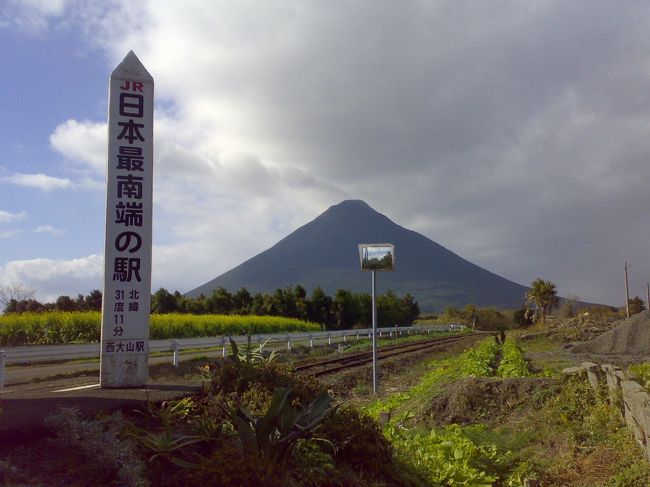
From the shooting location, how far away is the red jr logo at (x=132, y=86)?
8750 mm

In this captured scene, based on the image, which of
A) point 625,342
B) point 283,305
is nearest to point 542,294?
point 283,305

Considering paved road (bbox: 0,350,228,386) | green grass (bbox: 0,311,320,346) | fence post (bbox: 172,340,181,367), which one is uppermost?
green grass (bbox: 0,311,320,346)

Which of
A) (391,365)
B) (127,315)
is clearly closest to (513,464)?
(127,315)

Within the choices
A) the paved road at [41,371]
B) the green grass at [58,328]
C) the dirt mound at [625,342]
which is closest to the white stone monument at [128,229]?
the paved road at [41,371]

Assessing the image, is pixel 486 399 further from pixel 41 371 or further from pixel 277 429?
pixel 41 371

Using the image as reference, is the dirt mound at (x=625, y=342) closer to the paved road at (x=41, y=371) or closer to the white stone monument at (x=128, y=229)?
the paved road at (x=41, y=371)

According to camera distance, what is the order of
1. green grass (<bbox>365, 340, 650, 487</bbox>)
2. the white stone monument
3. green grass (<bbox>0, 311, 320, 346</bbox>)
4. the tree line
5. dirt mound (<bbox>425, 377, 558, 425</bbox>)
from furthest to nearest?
the tree line → green grass (<bbox>0, 311, 320, 346</bbox>) → dirt mound (<bbox>425, 377, 558, 425</bbox>) → the white stone monument → green grass (<bbox>365, 340, 650, 487</bbox>)

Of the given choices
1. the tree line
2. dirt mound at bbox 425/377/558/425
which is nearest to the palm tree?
the tree line

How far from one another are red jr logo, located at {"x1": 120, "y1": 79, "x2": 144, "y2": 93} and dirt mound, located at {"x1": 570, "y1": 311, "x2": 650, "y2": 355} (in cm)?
2087

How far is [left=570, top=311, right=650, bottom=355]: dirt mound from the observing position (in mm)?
24256

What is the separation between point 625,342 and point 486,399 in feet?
54.8

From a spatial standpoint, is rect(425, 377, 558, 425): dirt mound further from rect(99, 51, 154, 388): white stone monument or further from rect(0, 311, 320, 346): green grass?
rect(0, 311, 320, 346): green grass

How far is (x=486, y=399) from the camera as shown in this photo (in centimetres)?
1074

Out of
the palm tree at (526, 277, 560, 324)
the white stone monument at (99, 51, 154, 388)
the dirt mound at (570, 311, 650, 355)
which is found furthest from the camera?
the palm tree at (526, 277, 560, 324)
